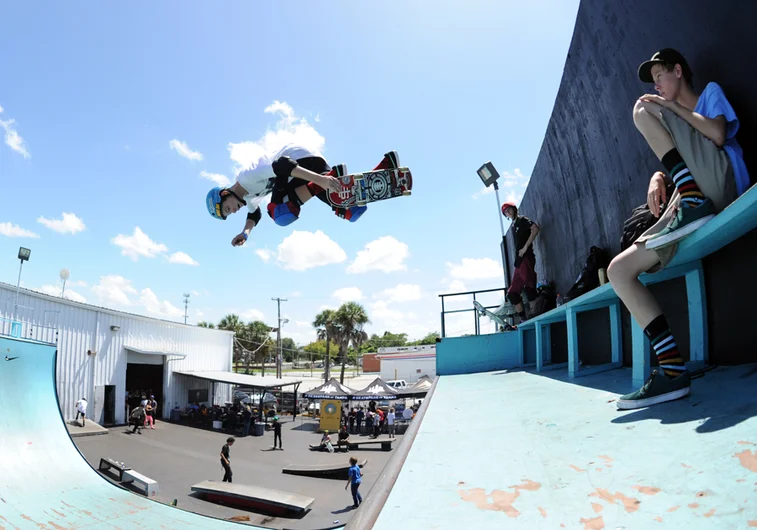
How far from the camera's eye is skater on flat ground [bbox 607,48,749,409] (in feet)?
6.68

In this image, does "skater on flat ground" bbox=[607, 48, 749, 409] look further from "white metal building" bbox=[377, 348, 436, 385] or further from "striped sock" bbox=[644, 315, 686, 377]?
"white metal building" bbox=[377, 348, 436, 385]

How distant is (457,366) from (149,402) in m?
18.2

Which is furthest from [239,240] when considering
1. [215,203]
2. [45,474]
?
[45,474]

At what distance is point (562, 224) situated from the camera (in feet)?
20.1

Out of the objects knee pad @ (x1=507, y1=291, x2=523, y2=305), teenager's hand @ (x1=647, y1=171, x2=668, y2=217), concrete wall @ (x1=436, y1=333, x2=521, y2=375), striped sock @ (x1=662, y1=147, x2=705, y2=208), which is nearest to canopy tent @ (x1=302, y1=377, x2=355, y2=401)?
concrete wall @ (x1=436, y1=333, x2=521, y2=375)

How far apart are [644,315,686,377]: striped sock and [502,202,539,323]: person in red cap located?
5129 mm

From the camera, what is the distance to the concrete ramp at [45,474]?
5809mm

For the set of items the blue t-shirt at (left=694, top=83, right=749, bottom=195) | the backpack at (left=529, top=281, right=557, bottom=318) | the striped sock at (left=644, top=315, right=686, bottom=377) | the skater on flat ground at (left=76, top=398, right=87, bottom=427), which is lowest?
the skater on flat ground at (left=76, top=398, right=87, bottom=427)

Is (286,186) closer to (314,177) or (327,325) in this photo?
(314,177)

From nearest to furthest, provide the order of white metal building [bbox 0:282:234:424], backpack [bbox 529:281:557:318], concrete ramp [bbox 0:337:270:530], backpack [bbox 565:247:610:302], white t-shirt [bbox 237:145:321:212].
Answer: white t-shirt [bbox 237:145:321:212] < backpack [bbox 565:247:610:302] < concrete ramp [bbox 0:337:270:530] < backpack [bbox 529:281:557:318] < white metal building [bbox 0:282:234:424]

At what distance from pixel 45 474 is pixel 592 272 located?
9.01 m

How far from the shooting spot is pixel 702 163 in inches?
81.3

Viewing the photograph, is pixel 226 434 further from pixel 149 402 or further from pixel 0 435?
pixel 0 435

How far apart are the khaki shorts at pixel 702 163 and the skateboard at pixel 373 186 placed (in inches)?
67.0
